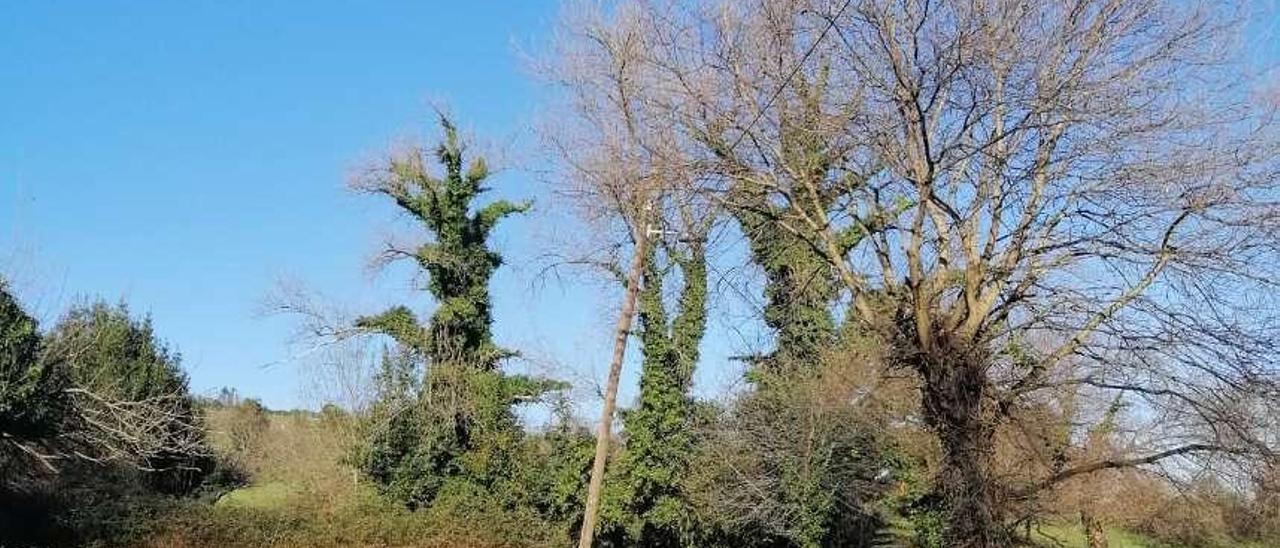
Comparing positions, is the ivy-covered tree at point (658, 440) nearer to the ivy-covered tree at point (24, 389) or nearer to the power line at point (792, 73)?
the ivy-covered tree at point (24, 389)

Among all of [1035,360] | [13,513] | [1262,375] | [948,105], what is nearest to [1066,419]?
[1035,360]

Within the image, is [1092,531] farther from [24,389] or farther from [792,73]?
[24,389]

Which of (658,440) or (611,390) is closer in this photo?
(611,390)

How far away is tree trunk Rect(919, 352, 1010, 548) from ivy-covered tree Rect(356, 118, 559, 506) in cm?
2276

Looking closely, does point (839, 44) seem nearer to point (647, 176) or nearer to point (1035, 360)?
point (647, 176)

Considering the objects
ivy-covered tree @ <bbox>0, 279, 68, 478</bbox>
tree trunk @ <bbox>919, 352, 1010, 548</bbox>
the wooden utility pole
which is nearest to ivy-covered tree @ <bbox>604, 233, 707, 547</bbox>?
the wooden utility pole

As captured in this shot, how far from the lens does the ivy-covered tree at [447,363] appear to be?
31406 millimetres

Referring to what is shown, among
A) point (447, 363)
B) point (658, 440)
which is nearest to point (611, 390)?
point (658, 440)

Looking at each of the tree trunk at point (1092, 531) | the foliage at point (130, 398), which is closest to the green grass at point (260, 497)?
the foliage at point (130, 398)

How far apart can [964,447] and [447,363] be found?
23.5 metres

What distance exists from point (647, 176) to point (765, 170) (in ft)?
3.60

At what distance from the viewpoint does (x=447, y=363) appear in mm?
32031

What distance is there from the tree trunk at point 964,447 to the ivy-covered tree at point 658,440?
56.4 ft

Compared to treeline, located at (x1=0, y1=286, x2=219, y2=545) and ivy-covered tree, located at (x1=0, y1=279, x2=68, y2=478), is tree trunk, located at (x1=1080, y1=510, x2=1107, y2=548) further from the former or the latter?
ivy-covered tree, located at (x1=0, y1=279, x2=68, y2=478)
